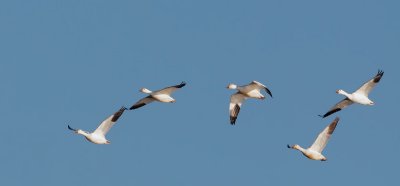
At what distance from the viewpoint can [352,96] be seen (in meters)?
40.3

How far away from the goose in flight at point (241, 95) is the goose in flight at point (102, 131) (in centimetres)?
406

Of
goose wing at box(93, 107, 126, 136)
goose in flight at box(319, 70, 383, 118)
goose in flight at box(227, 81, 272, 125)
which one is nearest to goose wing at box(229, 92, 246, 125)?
goose in flight at box(227, 81, 272, 125)

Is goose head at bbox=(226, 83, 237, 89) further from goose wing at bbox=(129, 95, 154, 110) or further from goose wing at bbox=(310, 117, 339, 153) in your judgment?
goose wing at bbox=(310, 117, 339, 153)

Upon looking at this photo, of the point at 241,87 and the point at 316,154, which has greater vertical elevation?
the point at 241,87

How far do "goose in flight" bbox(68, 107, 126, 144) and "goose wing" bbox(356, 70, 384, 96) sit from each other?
25.8 ft

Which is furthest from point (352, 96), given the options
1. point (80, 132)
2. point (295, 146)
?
point (80, 132)

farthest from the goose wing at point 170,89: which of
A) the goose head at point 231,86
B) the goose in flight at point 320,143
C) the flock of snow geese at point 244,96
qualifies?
the goose in flight at point 320,143

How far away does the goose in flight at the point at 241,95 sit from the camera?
40044 mm

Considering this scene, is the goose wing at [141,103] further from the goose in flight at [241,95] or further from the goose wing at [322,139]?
the goose wing at [322,139]

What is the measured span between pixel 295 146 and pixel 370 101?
3.30 meters

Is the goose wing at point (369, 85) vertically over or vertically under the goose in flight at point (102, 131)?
over

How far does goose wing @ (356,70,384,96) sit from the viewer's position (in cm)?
3947

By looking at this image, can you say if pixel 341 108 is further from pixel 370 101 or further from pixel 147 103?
pixel 147 103

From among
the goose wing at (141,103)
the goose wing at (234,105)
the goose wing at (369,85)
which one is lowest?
the goose wing at (141,103)
